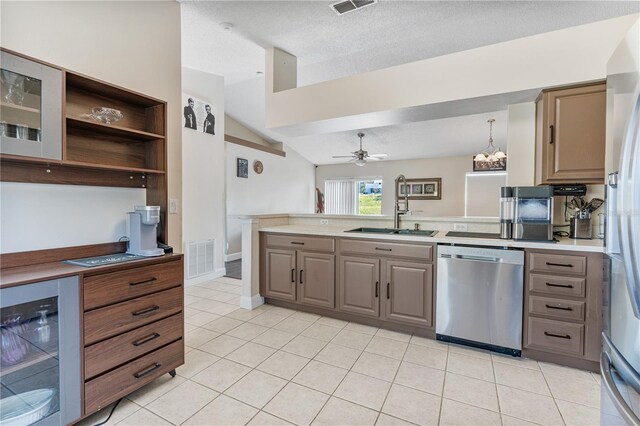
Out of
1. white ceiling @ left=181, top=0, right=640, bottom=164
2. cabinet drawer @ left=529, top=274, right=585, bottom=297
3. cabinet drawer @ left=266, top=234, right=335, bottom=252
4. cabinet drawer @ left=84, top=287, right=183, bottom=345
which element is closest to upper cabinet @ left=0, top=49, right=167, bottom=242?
cabinet drawer @ left=84, top=287, right=183, bottom=345

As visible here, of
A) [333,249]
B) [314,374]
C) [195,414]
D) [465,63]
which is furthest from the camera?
[333,249]

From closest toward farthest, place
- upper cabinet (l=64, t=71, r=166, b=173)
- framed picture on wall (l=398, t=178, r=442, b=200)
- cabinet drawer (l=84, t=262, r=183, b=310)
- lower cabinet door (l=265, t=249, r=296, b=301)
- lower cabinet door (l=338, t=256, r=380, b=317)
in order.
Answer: cabinet drawer (l=84, t=262, r=183, b=310)
upper cabinet (l=64, t=71, r=166, b=173)
lower cabinet door (l=338, t=256, r=380, b=317)
lower cabinet door (l=265, t=249, r=296, b=301)
framed picture on wall (l=398, t=178, r=442, b=200)

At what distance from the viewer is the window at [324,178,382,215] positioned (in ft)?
29.4

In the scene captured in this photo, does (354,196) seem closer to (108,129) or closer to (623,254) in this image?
(108,129)

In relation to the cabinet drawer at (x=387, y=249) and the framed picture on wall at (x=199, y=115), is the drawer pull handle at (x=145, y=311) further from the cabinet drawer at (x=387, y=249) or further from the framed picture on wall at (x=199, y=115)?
the framed picture on wall at (x=199, y=115)

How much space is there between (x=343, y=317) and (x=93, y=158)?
2489mm

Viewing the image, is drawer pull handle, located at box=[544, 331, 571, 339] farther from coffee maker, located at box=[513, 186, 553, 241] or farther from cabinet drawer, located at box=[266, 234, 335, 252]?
cabinet drawer, located at box=[266, 234, 335, 252]

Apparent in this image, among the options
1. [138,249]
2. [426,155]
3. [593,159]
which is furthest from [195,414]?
[426,155]

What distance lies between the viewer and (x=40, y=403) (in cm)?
138

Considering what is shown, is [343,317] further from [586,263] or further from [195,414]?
[586,263]

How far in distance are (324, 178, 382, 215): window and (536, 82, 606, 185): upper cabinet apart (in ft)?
21.4

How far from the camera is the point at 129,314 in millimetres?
1654

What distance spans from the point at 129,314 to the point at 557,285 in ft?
9.48

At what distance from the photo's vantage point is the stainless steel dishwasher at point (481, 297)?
224 centimetres
